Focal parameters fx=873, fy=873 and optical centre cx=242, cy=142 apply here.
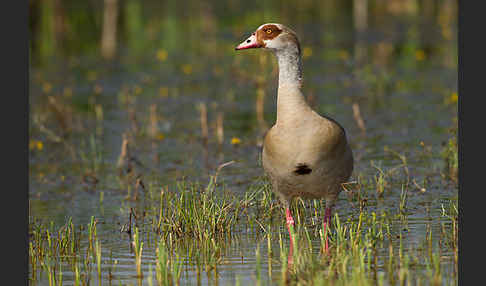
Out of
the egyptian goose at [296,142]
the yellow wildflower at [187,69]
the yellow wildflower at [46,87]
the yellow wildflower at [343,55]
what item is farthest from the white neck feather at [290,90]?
the yellow wildflower at [343,55]

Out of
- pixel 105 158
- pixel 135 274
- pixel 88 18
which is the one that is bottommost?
pixel 135 274

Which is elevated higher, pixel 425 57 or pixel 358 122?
pixel 425 57

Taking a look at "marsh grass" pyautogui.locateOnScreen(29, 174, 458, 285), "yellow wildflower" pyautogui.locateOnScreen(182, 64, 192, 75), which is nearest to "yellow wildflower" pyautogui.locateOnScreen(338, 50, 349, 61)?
"yellow wildflower" pyautogui.locateOnScreen(182, 64, 192, 75)

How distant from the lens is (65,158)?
1326 cm

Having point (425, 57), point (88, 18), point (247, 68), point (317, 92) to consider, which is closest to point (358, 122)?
point (317, 92)

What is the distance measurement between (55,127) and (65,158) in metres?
2.01

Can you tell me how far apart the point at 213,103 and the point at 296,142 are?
30.4 ft

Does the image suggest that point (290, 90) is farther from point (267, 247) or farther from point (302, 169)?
point (267, 247)

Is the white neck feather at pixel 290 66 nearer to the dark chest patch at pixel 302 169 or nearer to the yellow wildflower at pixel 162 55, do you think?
the dark chest patch at pixel 302 169

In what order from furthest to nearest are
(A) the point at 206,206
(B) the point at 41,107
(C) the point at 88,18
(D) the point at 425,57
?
(C) the point at 88,18 < (D) the point at 425,57 < (B) the point at 41,107 < (A) the point at 206,206

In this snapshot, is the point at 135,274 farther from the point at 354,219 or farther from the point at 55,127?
the point at 55,127

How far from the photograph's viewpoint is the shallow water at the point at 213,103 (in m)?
10.2

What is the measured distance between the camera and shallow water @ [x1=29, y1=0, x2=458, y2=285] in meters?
10.2

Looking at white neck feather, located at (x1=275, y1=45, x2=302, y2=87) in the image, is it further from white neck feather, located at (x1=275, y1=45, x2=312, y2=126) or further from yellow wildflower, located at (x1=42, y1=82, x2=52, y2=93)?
yellow wildflower, located at (x1=42, y1=82, x2=52, y2=93)
